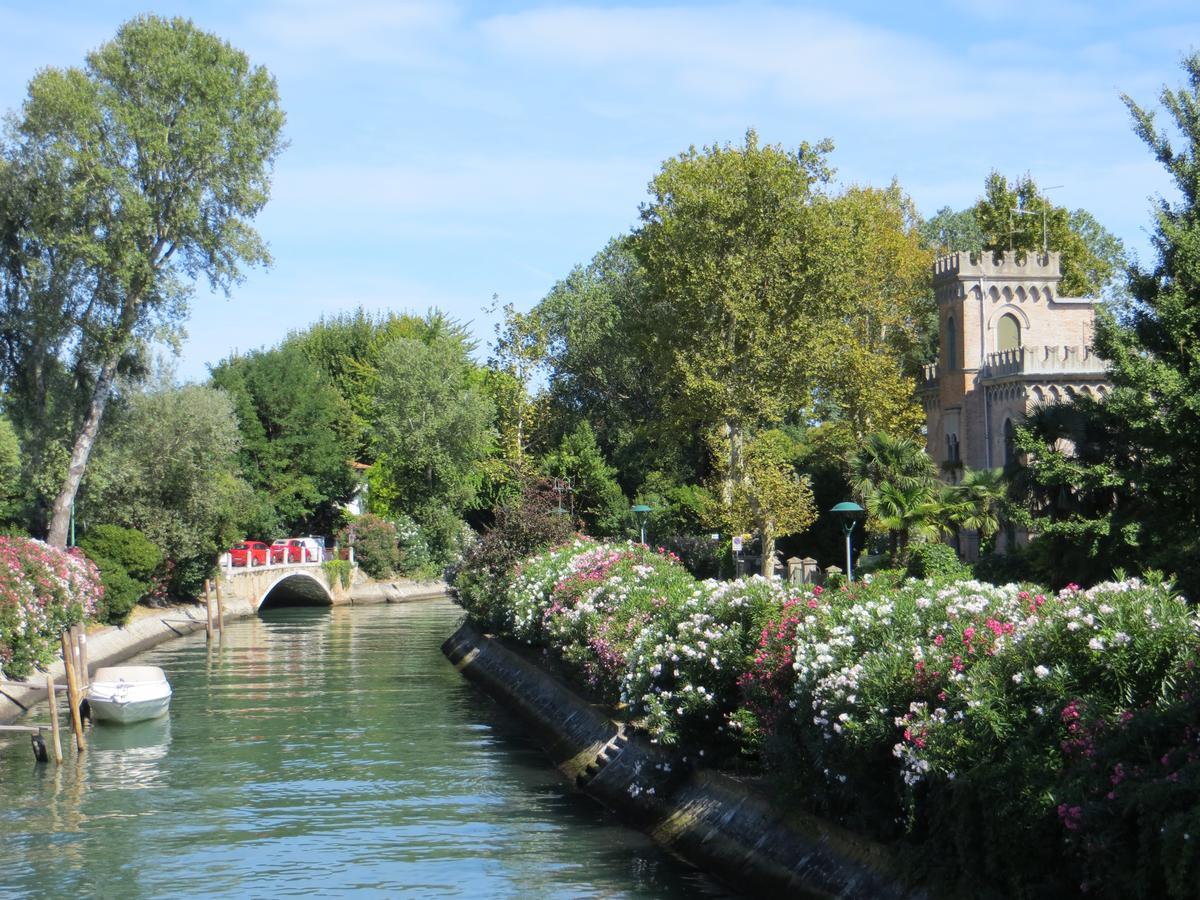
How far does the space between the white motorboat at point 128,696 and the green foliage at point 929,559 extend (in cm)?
1889

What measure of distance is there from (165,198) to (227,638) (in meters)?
16.7

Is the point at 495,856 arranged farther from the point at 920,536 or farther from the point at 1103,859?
the point at 920,536

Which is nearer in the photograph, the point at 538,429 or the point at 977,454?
the point at 977,454

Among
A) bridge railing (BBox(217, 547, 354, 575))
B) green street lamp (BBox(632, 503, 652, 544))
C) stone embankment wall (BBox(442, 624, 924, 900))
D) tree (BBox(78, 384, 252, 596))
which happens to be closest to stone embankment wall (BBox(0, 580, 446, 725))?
bridge railing (BBox(217, 547, 354, 575))

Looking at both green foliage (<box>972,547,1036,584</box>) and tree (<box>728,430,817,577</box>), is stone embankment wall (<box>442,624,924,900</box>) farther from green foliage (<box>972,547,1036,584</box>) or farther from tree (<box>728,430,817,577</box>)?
tree (<box>728,430,817,577</box>)

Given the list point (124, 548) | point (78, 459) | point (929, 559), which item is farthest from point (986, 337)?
point (78, 459)

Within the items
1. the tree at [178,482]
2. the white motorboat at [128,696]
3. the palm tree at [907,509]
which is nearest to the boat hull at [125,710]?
the white motorboat at [128,696]

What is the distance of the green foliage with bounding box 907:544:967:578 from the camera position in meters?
37.6

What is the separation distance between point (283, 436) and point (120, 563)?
26.4 m

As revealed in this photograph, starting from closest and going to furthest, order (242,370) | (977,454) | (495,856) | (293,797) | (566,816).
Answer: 1. (495,856)
2. (566,816)
3. (293,797)
4. (977,454)
5. (242,370)

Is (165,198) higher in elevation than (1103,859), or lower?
higher

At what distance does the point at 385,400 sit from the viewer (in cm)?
8156

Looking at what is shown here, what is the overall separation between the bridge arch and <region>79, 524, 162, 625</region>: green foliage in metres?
16.1

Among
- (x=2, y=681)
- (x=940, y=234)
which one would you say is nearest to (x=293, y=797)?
(x=2, y=681)
